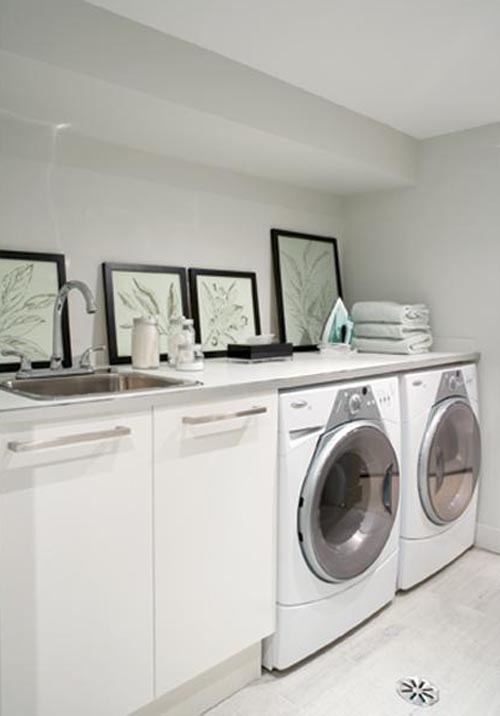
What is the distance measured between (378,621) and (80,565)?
1343 mm

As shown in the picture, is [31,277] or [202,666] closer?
[202,666]

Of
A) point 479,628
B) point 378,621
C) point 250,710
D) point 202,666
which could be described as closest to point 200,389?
point 202,666

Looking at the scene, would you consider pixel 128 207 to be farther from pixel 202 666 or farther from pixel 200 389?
pixel 202 666

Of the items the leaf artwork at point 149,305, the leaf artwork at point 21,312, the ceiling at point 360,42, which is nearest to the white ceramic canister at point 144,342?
the leaf artwork at point 149,305

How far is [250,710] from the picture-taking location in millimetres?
1649

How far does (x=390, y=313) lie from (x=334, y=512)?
1.12 meters

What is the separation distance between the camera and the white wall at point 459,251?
8.59 ft

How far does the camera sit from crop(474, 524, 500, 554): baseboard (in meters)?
2.71

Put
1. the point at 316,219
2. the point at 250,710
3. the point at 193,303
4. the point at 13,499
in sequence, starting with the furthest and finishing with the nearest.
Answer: the point at 316,219, the point at 193,303, the point at 250,710, the point at 13,499

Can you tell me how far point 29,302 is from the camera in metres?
1.91

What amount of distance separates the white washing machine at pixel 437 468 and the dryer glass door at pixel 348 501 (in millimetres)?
209

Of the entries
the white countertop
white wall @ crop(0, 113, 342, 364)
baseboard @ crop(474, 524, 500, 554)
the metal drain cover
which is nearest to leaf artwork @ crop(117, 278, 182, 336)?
white wall @ crop(0, 113, 342, 364)

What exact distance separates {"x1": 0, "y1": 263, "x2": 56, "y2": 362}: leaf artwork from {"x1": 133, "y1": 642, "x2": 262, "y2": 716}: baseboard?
3.83ft

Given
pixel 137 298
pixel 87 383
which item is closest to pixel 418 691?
pixel 87 383
